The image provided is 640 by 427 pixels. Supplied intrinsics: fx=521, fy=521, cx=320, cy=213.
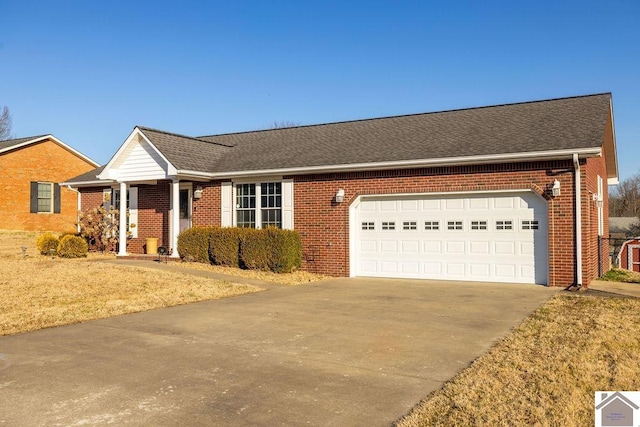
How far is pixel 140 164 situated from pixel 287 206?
18.7ft

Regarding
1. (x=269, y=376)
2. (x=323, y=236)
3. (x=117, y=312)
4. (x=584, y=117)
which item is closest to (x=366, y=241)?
(x=323, y=236)

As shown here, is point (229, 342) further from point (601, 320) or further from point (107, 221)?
point (107, 221)

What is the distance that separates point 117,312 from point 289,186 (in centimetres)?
779

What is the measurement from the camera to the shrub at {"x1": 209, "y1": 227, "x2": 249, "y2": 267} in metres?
15.9

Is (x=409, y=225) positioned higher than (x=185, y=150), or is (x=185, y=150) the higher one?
(x=185, y=150)

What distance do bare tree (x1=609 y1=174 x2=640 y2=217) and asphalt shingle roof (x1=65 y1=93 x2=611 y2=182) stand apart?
64116mm

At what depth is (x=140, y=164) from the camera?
18203 mm

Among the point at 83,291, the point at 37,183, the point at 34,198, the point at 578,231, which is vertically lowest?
the point at 83,291

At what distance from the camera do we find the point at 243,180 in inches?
685

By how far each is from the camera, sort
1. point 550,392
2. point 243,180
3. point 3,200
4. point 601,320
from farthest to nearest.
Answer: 1. point 3,200
2. point 243,180
3. point 601,320
4. point 550,392

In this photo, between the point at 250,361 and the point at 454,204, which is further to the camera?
the point at 454,204

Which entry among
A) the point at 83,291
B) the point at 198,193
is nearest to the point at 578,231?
the point at 83,291

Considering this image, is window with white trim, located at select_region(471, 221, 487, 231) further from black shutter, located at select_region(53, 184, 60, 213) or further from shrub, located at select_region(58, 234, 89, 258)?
black shutter, located at select_region(53, 184, 60, 213)

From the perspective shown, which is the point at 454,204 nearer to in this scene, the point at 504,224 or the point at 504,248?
the point at 504,224
